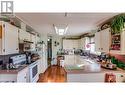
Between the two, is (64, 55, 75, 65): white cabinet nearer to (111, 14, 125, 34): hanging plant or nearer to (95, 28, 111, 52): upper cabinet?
(95, 28, 111, 52): upper cabinet

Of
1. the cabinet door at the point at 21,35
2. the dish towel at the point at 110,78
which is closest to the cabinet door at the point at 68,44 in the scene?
the cabinet door at the point at 21,35

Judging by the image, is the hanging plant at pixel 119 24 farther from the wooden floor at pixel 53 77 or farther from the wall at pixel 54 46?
the wall at pixel 54 46

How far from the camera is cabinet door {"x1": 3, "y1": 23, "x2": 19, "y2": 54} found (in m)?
3.44

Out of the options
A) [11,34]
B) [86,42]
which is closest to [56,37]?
[86,42]

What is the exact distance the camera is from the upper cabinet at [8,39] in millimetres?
3322

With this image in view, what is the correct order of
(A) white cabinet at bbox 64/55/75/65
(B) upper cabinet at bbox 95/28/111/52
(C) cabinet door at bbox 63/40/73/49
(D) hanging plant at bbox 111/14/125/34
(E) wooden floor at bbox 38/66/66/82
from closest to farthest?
(D) hanging plant at bbox 111/14/125/34 → (B) upper cabinet at bbox 95/28/111/52 → (E) wooden floor at bbox 38/66/66/82 → (A) white cabinet at bbox 64/55/75/65 → (C) cabinet door at bbox 63/40/73/49

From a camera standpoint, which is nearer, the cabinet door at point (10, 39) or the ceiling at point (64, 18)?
the cabinet door at point (10, 39)

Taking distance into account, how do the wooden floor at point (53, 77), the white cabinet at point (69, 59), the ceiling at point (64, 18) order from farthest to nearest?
1. the white cabinet at point (69, 59)
2. the wooden floor at point (53, 77)
3. the ceiling at point (64, 18)

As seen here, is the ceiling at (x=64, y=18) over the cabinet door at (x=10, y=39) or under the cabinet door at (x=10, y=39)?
over

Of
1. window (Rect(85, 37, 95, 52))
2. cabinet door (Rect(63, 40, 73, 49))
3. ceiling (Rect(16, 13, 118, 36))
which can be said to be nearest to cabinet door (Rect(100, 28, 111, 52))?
ceiling (Rect(16, 13, 118, 36))

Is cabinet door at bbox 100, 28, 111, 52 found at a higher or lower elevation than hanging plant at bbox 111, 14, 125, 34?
lower
